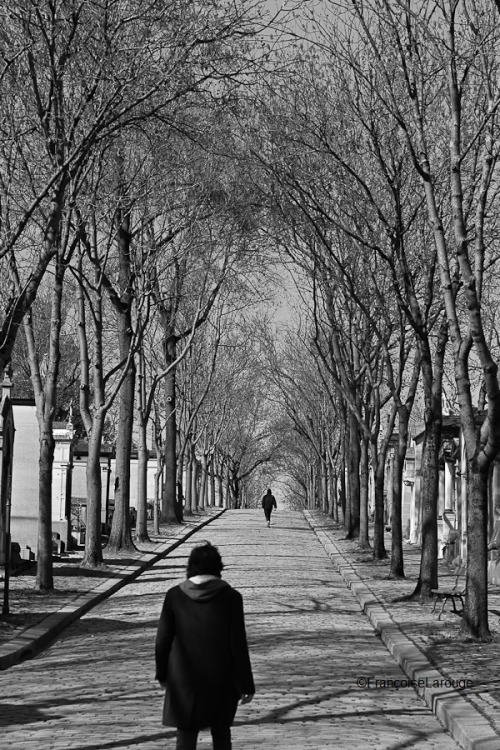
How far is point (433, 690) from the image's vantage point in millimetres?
10906

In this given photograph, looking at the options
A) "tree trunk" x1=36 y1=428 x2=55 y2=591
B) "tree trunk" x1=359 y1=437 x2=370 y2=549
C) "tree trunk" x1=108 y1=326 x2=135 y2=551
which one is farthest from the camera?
"tree trunk" x1=359 y1=437 x2=370 y2=549

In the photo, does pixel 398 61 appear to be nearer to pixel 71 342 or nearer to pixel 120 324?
pixel 120 324

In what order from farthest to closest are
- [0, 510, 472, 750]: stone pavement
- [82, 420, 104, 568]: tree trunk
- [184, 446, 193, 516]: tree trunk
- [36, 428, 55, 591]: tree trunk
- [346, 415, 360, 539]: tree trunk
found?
[184, 446, 193, 516]: tree trunk
[346, 415, 360, 539]: tree trunk
[82, 420, 104, 568]: tree trunk
[36, 428, 55, 591]: tree trunk
[0, 510, 472, 750]: stone pavement

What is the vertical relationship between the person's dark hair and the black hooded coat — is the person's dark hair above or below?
above

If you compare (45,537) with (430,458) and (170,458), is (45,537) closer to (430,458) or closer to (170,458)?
(430,458)

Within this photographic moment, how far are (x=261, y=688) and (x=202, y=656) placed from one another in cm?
508

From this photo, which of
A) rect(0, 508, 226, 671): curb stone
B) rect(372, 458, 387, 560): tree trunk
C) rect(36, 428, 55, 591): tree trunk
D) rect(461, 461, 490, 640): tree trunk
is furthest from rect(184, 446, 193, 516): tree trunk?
rect(461, 461, 490, 640): tree trunk

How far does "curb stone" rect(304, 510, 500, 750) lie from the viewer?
8828 millimetres

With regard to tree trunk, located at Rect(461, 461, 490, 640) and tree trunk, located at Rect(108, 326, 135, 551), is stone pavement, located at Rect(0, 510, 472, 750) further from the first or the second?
tree trunk, located at Rect(108, 326, 135, 551)

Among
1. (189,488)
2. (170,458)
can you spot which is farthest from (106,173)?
(189,488)

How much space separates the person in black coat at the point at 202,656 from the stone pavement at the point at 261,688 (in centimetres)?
245

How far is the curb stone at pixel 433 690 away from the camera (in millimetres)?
8828

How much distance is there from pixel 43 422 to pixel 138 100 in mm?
7313

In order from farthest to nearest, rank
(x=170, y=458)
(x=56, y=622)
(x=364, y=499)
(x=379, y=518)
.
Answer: (x=170, y=458)
(x=364, y=499)
(x=379, y=518)
(x=56, y=622)
